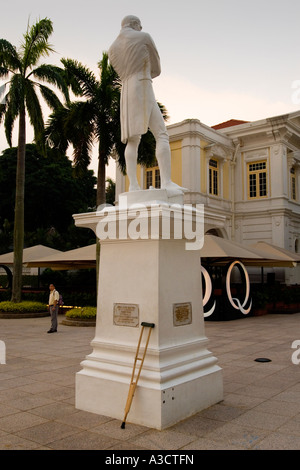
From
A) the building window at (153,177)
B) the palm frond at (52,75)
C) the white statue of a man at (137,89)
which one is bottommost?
the white statue of a man at (137,89)

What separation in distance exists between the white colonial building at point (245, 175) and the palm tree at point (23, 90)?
36.4ft

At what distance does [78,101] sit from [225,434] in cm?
1347

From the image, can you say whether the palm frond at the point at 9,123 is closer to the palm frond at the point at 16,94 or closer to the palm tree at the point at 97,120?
the palm frond at the point at 16,94

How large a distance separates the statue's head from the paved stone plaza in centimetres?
475

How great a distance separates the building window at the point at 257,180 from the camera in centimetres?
2770

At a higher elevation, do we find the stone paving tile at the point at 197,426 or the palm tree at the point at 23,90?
the palm tree at the point at 23,90

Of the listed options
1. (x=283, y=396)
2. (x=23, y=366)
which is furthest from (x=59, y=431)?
(x=23, y=366)

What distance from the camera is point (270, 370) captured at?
7.00 meters

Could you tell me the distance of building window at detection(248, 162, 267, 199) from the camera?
27.7m

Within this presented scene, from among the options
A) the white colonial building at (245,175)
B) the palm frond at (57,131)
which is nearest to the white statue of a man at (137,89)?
the palm frond at (57,131)

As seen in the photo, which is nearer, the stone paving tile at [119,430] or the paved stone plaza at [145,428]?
the paved stone plaza at [145,428]

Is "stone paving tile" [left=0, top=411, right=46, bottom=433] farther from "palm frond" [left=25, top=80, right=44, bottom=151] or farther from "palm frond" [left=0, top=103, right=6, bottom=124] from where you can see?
"palm frond" [left=0, top=103, right=6, bottom=124]

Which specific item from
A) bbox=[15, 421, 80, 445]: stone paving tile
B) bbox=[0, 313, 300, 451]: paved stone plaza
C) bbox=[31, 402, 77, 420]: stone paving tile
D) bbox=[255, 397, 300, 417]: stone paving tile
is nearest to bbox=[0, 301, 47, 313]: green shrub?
bbox=[0, 313, 300, 451]: paved stone plaza

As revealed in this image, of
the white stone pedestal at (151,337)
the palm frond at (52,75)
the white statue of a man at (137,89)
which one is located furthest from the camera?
the palm frond at (52,75)
